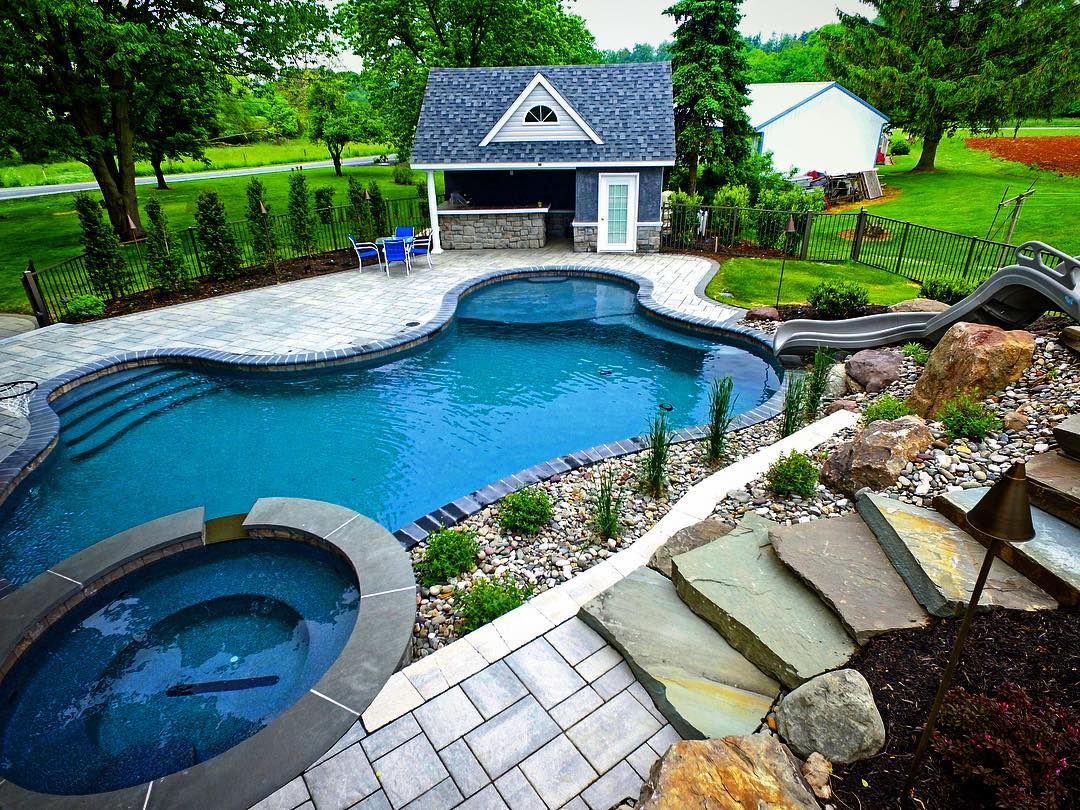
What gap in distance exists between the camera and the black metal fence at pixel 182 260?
11.9 metres

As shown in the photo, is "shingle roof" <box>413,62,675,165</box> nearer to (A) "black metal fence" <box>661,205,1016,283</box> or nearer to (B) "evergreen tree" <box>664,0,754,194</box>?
(A) "black metal fence" <box>661,205,1016,283</box>

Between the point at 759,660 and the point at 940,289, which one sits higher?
the point at 940,289

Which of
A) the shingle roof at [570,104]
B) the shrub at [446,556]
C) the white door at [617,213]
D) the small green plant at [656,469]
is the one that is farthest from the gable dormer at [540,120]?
the shrub at [446,556]

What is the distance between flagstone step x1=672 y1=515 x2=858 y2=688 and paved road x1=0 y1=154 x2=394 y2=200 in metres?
34.8

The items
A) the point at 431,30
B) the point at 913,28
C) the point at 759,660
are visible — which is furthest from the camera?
the point at 913,28

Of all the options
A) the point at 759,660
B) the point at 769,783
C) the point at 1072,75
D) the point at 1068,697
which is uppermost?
the point at 1072,75

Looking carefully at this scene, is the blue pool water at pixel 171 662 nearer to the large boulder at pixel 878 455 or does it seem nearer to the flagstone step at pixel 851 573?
the flagstone step at pixel 851 573

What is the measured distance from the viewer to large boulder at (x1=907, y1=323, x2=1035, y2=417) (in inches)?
229

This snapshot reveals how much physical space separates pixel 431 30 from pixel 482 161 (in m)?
10.5

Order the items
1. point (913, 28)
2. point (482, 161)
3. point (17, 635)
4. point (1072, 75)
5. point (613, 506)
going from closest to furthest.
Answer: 1. point (17, 635)
2. point (613, 506)
3. point (482, 161)
4. point (1072, 75)
5. point (913, 28)

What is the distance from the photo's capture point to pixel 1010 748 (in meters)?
2.59

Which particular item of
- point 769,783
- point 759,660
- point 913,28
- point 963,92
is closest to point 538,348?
point 759,660

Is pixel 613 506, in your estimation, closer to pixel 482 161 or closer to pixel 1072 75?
pixel 482 161

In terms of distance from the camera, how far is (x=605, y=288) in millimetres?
14219
